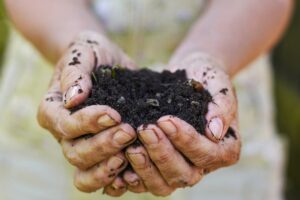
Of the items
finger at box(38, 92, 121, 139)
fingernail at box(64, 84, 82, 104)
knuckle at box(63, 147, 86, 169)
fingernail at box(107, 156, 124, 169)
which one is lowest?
fingernail at box(107, 156, 124, 169)

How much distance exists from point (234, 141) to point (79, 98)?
0.88 ft

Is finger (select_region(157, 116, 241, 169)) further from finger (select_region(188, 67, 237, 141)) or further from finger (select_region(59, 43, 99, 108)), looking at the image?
finger (select_region(59, 43, 99, 108))

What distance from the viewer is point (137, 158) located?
106 centimetres

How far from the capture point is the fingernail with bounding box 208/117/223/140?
1098mm

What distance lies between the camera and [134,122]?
1.10m

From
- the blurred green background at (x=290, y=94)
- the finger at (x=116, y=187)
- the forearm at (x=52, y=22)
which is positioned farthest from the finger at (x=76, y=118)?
the blurred green background at (x=290, y=94)

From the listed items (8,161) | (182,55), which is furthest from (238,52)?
(8,161)

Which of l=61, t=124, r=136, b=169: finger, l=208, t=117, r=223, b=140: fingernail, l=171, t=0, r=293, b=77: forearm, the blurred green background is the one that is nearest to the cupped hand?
l=61, t=124, r=136, b=169: finger

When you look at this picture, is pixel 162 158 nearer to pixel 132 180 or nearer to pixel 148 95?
pixel 132 180

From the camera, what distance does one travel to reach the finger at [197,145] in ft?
3.45

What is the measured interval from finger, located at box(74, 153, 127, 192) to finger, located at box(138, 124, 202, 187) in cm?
6

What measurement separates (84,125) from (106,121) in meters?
0.04

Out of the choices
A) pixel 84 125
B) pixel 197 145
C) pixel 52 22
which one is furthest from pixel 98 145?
pixel 52 22

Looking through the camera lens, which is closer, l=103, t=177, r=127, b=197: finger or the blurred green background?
l=103, t=177, r=127, b=197: finger
